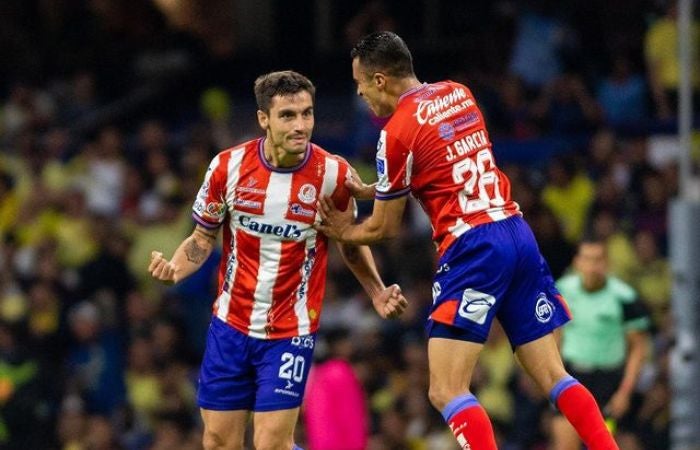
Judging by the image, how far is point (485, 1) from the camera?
18094 millimetres

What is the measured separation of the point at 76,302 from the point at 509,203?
878 cm

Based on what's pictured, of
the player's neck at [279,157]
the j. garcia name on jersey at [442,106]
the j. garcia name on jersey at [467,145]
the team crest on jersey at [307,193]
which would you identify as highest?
the j. garcia name on jersey at [442,106]

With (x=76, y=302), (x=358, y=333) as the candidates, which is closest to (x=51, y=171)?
(x=76, y=302)

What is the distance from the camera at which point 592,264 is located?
11.1 metres

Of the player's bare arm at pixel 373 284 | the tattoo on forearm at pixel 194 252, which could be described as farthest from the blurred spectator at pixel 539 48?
the tattoo on forearm at pixel 194 252

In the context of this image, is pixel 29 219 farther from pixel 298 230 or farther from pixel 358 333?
pixel 298 230

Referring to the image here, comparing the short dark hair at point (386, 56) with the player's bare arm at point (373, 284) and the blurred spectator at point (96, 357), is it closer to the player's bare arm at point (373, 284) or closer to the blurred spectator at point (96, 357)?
the player's bare arm at point (373, 284)

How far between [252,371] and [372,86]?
1700mm

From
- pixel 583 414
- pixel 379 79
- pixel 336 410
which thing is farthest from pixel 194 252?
pixel 336 410

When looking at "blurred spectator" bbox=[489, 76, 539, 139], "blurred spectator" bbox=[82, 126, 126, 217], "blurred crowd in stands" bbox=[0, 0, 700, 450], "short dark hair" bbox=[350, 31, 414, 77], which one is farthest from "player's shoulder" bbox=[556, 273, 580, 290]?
"blurred spectator" bbox=[82, 126, 126, 217]

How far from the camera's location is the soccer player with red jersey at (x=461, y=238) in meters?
7.89

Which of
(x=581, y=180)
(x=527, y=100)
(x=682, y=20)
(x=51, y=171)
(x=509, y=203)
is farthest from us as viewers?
(x=51, y=171)

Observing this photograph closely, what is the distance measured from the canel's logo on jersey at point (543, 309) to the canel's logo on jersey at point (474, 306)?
0.34 m

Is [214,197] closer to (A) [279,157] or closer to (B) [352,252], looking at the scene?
(A) [279,157]
